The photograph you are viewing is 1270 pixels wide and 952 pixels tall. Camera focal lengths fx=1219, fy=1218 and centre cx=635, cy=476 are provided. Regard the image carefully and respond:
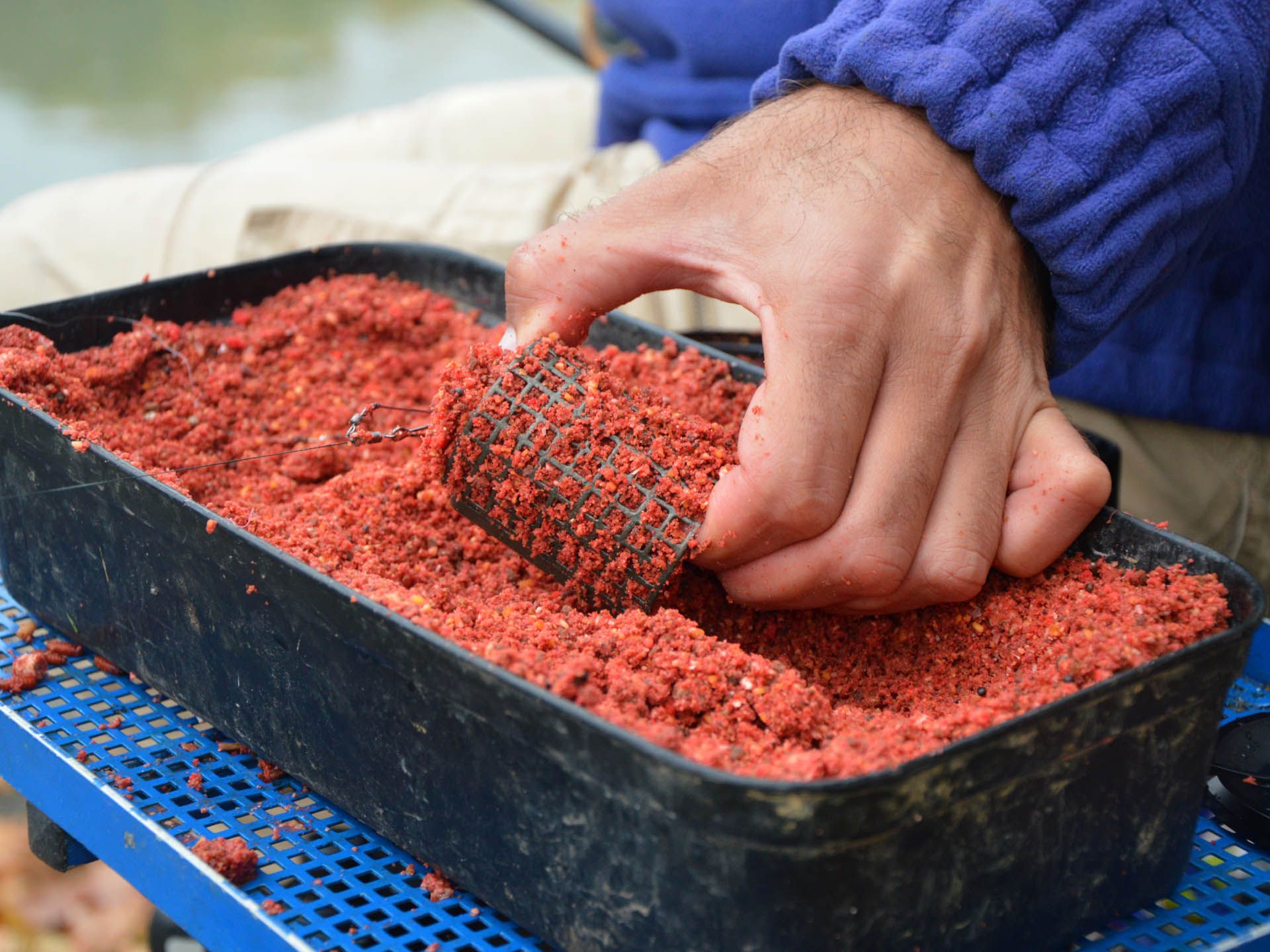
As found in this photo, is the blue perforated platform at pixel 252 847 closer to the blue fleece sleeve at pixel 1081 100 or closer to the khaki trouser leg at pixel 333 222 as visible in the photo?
the blue fleece sleeve at pixel 1081 100

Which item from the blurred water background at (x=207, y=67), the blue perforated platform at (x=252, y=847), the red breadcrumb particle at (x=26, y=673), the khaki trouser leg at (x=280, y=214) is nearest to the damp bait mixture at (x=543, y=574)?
the red breadcrumb particle at (x=26, y=673)

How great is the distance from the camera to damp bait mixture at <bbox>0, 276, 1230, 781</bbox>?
A: 2.57 feet

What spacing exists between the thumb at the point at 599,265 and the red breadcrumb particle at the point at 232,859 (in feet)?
1.52

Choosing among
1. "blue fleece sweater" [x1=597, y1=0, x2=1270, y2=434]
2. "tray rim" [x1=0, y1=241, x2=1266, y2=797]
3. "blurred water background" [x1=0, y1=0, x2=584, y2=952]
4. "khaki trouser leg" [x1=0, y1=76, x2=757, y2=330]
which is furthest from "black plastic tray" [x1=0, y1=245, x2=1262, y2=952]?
"blurred water background" [x1=0, y1=0, x2=584, y2=952]

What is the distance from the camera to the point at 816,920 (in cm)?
67

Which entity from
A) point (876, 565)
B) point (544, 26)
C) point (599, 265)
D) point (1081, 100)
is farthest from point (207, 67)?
point (876, 565)

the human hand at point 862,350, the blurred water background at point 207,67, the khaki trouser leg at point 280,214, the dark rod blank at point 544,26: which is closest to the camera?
the human hand at point 862,350

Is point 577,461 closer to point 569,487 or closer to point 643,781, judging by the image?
point 569,487

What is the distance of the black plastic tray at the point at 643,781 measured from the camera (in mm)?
658

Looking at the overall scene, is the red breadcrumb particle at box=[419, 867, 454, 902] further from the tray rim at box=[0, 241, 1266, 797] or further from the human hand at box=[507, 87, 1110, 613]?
the human hand at box=[507, 87, 1110, 613]

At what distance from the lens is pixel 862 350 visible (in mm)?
893

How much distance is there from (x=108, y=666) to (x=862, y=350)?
0.72 metres

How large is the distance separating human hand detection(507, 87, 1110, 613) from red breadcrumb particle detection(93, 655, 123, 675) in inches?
20.8

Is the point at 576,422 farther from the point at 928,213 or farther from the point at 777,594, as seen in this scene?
the point at 928,213
